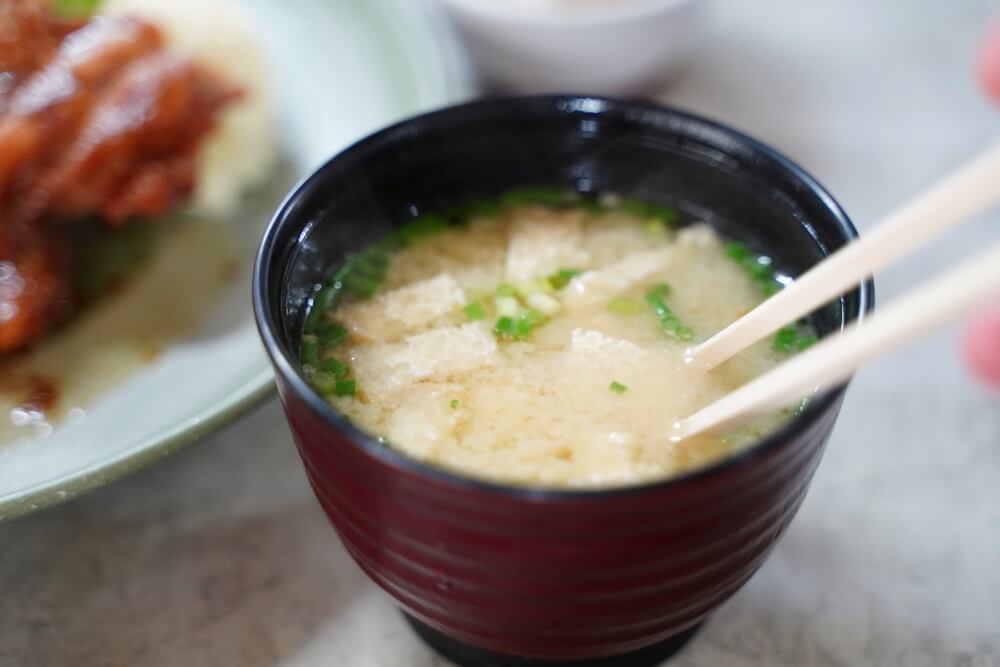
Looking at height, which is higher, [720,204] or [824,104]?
[720,204]

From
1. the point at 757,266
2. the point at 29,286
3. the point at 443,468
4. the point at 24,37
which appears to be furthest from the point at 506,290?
the point at 24,37

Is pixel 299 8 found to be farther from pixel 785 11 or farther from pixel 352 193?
pixel 785 11

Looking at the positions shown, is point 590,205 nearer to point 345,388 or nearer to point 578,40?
point 345,388

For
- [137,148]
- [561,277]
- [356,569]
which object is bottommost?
[356,569]

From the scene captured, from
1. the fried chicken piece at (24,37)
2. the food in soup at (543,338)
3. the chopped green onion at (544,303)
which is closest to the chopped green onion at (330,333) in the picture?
the food in soup at (543,338)

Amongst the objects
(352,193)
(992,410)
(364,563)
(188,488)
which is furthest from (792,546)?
(188,488)
